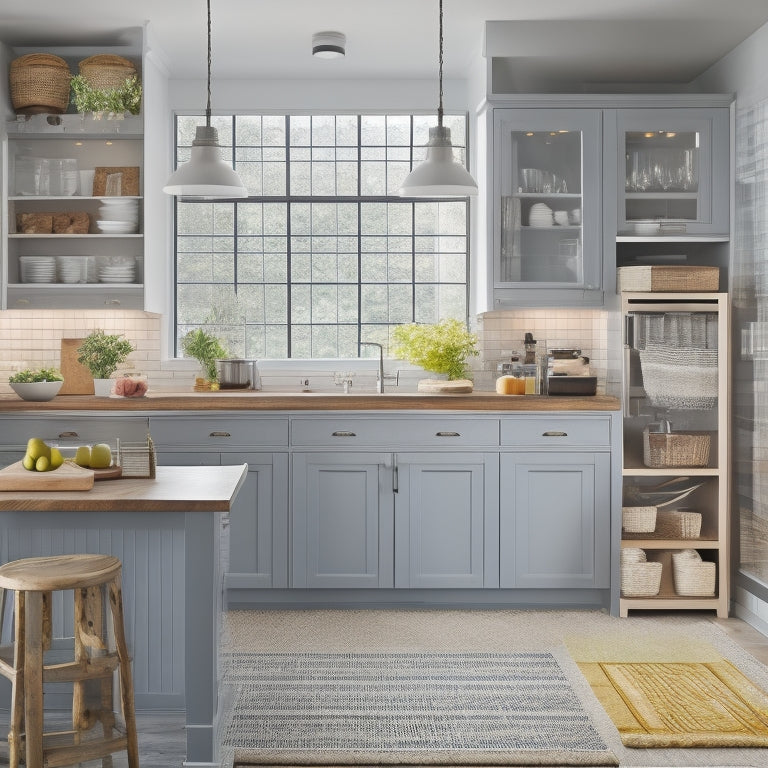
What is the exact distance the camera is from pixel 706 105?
477 cm

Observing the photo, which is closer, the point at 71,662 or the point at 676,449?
the point at 71,662

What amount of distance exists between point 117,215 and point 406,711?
122 inches

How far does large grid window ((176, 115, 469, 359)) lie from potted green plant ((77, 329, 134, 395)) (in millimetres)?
718

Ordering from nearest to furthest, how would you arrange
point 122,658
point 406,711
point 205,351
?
point 122,658
point 406,711
point 205,351

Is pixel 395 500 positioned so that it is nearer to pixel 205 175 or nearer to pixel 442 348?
pixel 442 348

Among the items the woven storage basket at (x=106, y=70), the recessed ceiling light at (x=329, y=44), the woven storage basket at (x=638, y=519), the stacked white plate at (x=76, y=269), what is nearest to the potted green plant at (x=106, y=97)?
the woven storage basket at (x=106, y=70)

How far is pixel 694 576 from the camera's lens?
4570 mm

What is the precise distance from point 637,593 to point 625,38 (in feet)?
9.69

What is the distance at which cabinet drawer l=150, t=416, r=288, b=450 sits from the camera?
15.1 feet

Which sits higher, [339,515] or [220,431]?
[220,431]

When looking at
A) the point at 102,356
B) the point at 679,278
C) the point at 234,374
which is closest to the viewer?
the point at 679,278

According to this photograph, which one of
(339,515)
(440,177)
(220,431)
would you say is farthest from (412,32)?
(339,515)

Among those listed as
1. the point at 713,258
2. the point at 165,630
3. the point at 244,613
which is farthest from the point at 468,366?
the point at 165,630

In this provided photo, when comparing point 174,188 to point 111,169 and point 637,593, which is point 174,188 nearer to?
point 111,169
